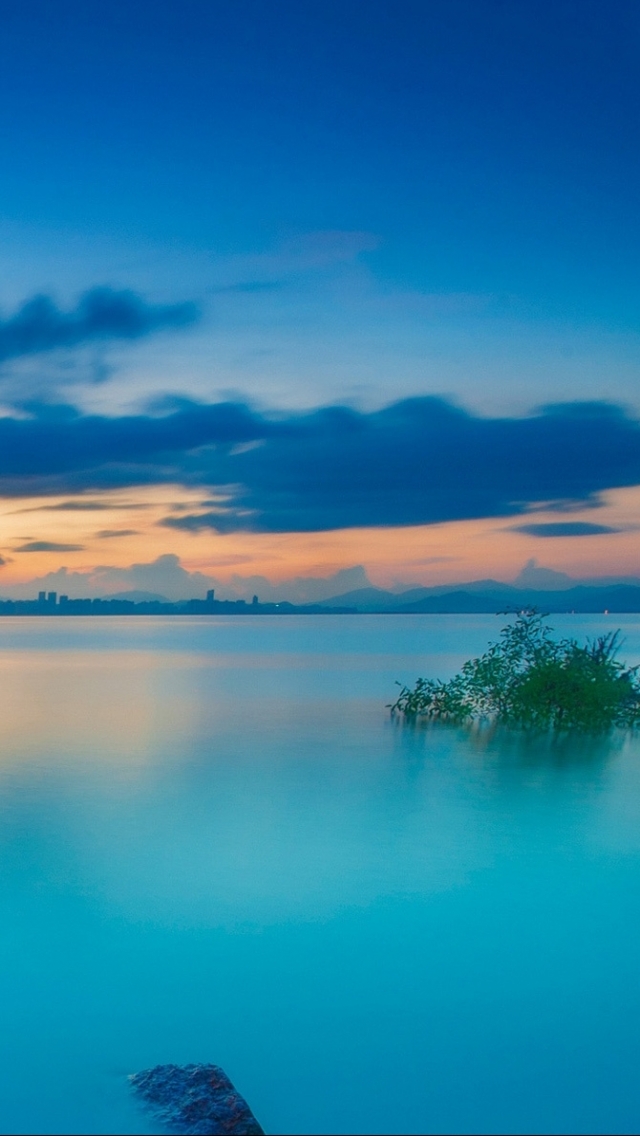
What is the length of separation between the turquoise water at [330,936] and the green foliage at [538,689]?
274 centimetres

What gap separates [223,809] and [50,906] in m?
3.94

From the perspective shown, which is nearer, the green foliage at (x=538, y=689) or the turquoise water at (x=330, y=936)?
the turquoise water at (x=330, y=936)

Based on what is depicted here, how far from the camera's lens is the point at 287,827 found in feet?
35.7

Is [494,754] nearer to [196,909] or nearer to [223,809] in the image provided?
[223,809]

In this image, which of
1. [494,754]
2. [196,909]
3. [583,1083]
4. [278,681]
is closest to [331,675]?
[278,681]

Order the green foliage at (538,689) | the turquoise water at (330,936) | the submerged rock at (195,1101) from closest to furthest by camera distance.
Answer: the submerged rock at (195,1101)
the turquoise water at (330,936)
the green foliage at (538,689)

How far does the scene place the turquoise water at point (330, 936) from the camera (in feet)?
17.3

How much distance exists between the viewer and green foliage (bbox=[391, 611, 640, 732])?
18.9m

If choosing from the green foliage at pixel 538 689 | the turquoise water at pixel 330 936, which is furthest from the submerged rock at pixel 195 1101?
the green foliage at pixel 538 689

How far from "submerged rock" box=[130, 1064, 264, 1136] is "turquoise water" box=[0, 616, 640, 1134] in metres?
0.16

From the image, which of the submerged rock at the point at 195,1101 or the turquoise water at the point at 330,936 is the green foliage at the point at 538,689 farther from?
the submerged rock at the point at 195,1101

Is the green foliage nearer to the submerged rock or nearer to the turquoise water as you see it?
the turquoise water

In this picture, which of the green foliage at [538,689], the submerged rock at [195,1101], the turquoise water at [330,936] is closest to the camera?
the submerged rock at [195,1101]

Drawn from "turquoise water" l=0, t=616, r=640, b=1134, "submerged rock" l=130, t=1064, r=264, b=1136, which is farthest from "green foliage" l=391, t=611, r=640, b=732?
"submerged rock" l=130, t=1064, r=264, b=1136
